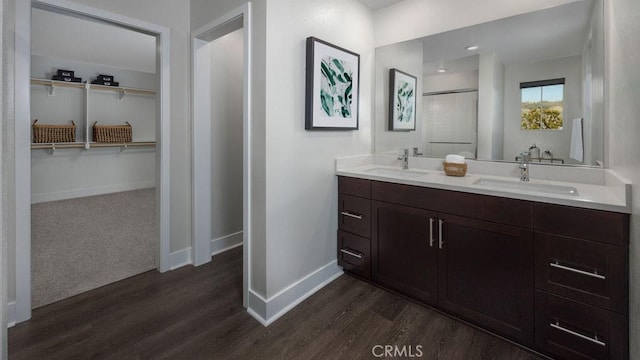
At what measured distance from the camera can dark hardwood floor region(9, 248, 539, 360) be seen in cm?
159

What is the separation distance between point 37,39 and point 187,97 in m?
3.13

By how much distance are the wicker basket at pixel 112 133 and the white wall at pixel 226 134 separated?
3407mm

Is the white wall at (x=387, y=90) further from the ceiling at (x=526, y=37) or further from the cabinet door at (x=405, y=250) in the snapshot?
the cabinet door at (x=405, y=250)

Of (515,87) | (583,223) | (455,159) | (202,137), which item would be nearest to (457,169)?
(455,159)

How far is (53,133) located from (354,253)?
16.4 ft

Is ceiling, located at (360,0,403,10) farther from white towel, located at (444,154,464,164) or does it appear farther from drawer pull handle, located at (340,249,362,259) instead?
drawer pull handle, located at (340,249,362,259)

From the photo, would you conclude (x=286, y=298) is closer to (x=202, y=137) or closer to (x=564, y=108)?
(x=202, y=137)

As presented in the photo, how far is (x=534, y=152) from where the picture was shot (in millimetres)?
1981

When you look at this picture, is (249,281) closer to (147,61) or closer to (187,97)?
(187,97)

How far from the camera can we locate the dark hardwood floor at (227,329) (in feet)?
5.22

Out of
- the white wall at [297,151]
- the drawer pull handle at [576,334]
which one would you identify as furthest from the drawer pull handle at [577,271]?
the white wall at [297,151]

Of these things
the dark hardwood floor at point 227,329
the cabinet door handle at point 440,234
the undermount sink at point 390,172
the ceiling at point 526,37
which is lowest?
the dark hardwood floor at point 227,329

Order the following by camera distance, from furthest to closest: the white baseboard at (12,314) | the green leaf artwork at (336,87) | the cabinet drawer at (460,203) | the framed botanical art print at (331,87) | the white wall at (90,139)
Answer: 1. the white wall at (90,139)
2. the green leaf artwork at (336,87)
3. the framed botanical art print at (331,87)
4. the white baseboard at (12,314)
5. the cabinet drawer at (460,203)

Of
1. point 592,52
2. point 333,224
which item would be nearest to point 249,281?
point 333,224
